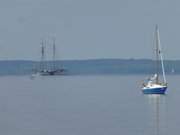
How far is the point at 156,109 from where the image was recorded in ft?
237

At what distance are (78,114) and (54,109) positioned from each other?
280 inches

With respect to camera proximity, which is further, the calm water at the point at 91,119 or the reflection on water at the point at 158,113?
the reflection on water at the point at 158,113

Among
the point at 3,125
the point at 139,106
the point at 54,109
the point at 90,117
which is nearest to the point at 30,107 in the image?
the point at 54,109

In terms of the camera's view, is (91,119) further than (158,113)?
No

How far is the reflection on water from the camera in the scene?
170 ft

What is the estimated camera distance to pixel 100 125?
54.6 metres

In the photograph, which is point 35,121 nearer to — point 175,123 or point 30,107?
point 175,123

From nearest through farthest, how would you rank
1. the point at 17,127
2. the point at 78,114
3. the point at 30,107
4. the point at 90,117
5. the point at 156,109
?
the point at 17,127
the point at 90,117
the point at 78,114
the point at 156,109
the point at 30,107

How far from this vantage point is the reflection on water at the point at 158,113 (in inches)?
2035

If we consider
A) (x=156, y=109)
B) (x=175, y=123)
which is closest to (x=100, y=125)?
(x=175, y=123)

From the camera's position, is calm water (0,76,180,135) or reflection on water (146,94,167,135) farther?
reflection on water (146,94,167,135)

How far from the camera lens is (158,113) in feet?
220

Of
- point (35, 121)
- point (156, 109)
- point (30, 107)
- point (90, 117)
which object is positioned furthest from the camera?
point (30, 107)

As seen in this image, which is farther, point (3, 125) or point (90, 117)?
point (90, 117)
